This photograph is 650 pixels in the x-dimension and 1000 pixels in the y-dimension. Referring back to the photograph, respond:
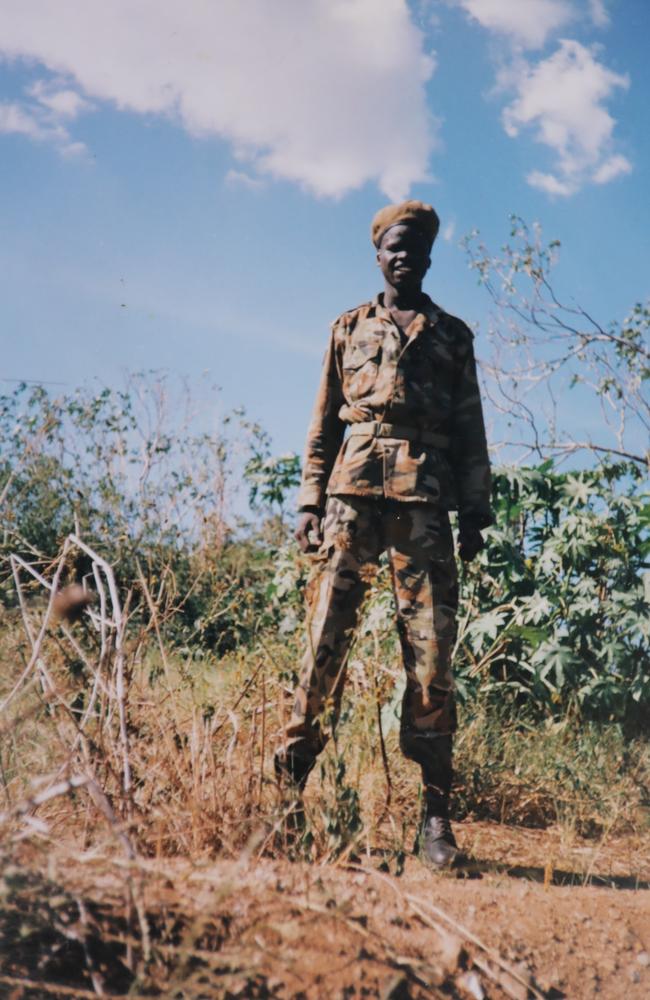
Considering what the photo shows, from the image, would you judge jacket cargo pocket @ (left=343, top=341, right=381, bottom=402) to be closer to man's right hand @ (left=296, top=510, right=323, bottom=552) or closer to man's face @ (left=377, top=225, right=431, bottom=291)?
man's face @ (left=377, top=225, right=431, bottom=291)

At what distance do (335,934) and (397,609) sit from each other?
1.18 meters

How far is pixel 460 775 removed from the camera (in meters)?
→ 3.70

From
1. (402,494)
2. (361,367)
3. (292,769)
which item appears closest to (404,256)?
(361,367)

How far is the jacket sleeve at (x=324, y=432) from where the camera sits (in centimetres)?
306

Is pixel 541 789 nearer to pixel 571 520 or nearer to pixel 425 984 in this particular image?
pixel 571 520

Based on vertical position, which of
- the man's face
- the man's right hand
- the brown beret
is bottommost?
the man's right hand

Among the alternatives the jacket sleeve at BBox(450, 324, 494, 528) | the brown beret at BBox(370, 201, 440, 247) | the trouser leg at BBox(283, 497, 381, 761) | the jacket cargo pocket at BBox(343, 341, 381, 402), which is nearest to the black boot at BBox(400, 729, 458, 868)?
the trouser leg at BBox(283, 497, 381, 761)

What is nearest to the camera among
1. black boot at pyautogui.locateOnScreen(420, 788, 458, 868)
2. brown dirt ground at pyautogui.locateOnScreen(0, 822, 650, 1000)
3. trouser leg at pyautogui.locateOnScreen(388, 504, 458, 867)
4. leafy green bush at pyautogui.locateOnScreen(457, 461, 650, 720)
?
brown dirt ground at pyautogui.locateOnScreen(0, 822, 650, 1000)

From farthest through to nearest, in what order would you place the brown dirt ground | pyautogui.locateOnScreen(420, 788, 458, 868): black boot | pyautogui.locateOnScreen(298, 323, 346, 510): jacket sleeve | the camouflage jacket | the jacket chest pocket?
pyautogui.locateOnScreen(298, 323, 346, 510): jacket sleeve, the jacket chest pocket, the camouflage jacket, pyautogui.locateOnScreen(420, 788, 458, 868): black boot, the brown dirt ground

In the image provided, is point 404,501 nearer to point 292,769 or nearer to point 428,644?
point 428,644

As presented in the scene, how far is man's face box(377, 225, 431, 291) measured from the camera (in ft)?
9.66

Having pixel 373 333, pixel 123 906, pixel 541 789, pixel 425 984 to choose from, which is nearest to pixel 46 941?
pixel 123 906

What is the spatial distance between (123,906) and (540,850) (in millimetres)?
2054

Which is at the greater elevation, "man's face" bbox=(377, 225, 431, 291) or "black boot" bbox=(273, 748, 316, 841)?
"man's face" bbox=(377, 225, 431, 291)
